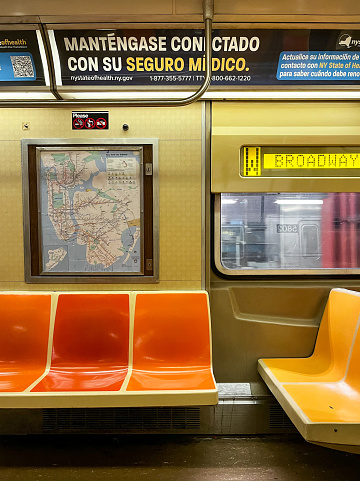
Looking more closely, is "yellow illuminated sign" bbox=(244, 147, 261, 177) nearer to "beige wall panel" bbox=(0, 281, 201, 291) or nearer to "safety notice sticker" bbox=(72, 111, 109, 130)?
"beige wall panel" bbox=(0, 281, 201, 291)

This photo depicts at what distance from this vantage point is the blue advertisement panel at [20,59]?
273cm

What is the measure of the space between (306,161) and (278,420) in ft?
6.71

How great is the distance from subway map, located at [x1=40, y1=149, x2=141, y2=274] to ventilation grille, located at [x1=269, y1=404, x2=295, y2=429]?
1.54 metres

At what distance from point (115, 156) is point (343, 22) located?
1.81 metres

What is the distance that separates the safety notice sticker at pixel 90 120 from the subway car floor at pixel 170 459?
243 centimetres

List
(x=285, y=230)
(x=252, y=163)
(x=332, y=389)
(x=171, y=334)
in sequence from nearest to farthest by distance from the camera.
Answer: (x=332, y=389) → (x=171, y=334) → (x=252, y=163) → (x=285, y=230)

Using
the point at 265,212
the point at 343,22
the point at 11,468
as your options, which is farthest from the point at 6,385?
the point at 343,22

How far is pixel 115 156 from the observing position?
3.17 metres

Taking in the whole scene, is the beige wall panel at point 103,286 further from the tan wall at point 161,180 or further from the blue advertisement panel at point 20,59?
the blue advertisement panel at point 20,59

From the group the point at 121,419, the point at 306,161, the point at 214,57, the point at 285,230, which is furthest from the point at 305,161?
the point at 121,419

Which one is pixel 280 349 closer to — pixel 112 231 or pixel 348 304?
pixel 348 304

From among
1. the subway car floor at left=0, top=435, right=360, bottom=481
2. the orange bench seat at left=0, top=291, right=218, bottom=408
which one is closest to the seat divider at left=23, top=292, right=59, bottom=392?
the orange bench seat at left=0, top=291, right=218, bottom=408

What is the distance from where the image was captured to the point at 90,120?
10.4ft

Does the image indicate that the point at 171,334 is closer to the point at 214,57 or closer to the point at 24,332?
the point at 24,332
